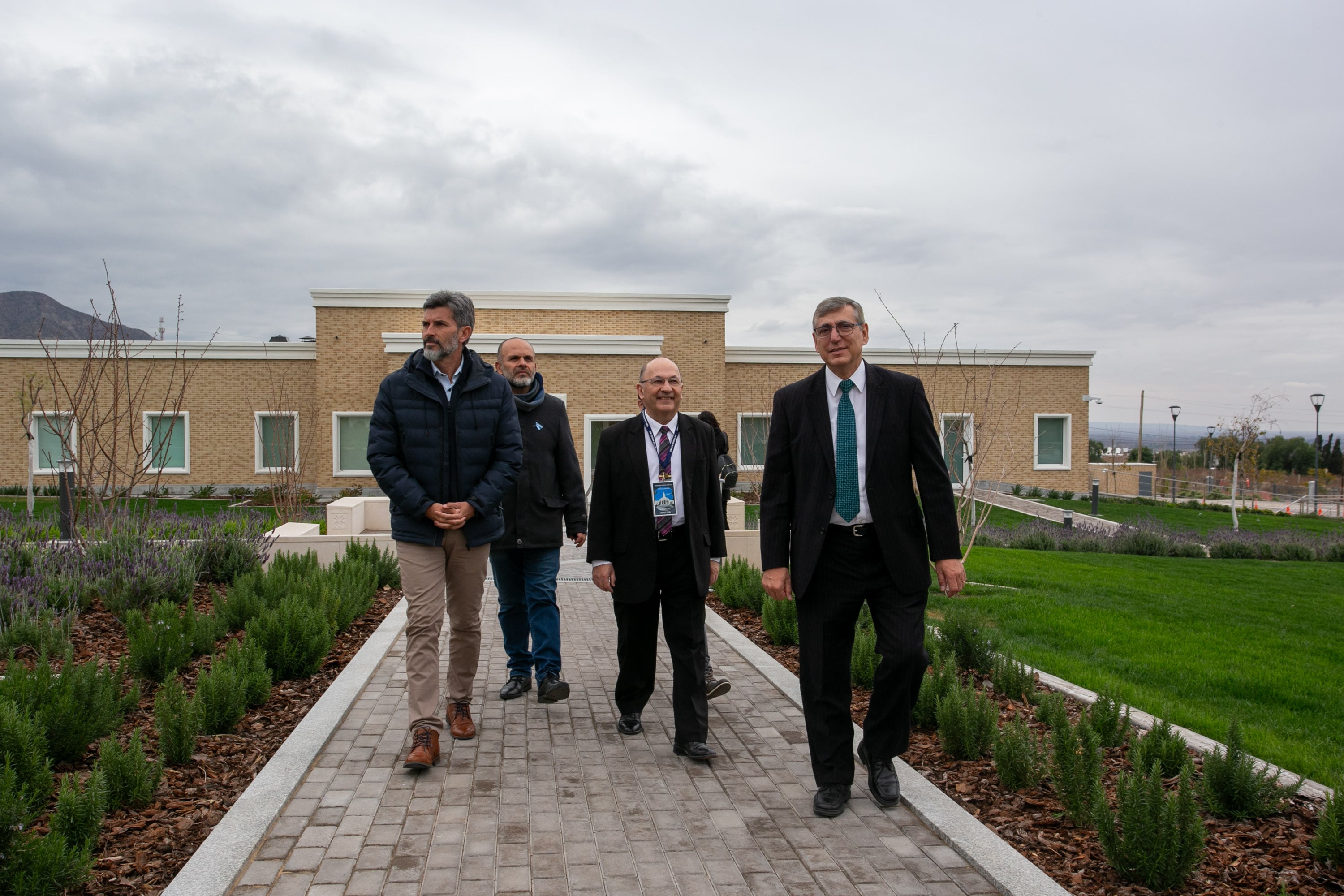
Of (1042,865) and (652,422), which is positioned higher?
(652,422)

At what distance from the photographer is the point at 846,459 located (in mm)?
4125

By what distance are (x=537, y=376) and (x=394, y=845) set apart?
3.06m

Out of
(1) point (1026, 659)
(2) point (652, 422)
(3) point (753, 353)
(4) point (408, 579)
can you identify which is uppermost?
(3) point (753, 353)

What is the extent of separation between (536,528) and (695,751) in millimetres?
1747

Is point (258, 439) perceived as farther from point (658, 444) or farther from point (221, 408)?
point (658, 444)

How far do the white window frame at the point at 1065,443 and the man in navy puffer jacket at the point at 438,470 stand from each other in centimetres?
2950

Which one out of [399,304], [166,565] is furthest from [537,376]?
[399,304]

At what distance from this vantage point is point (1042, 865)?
3.56 meters

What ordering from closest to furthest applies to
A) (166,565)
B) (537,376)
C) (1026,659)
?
1. (537,376)
2. (1026,659)
3. (166,565)

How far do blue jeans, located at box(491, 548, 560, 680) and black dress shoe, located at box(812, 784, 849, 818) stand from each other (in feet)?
7.17

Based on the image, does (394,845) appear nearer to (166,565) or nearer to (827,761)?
(827,761)

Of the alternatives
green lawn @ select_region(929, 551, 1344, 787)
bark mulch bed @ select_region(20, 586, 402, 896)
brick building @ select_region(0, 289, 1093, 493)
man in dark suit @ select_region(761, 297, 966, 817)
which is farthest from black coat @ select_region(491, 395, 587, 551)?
brick building @ select_region(0, 289, 1093, 493)

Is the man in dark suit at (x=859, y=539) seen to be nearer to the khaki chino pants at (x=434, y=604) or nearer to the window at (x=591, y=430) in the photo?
the khaki chino pants at (x=434, y=604)

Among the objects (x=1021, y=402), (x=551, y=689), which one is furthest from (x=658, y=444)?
(x=1021, y=402)
